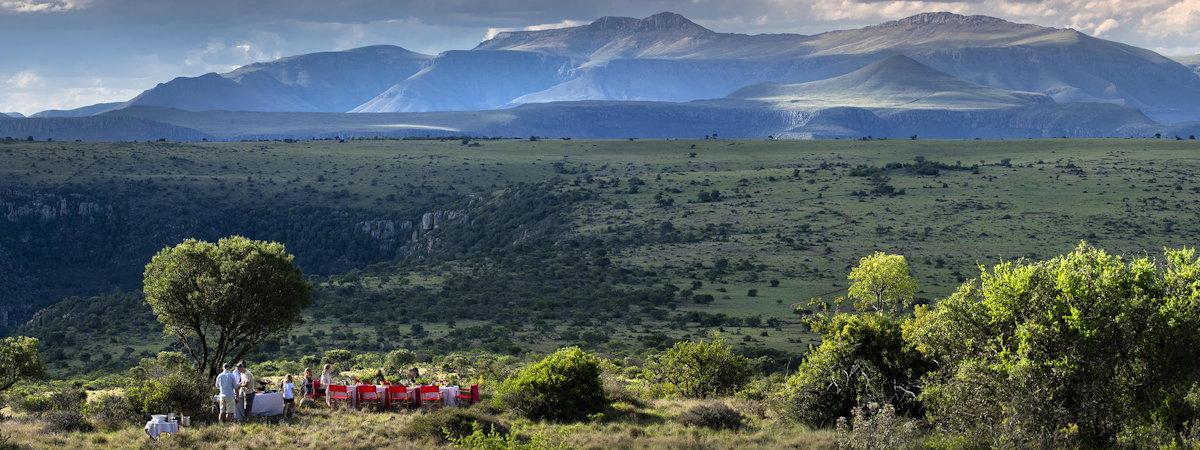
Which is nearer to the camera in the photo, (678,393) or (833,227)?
(678,393)

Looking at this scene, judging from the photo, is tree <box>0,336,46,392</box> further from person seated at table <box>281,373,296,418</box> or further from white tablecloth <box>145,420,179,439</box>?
white tablecloth <box>145,420,179,439</box>

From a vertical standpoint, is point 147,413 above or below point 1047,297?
below

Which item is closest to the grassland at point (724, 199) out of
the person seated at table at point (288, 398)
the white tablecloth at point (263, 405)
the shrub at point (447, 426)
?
the person seated at table at point (288, 398)

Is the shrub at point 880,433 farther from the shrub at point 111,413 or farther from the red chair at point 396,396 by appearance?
the shrub at point 111,413

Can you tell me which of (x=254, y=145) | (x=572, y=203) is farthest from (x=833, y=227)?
(x=254, y=145)

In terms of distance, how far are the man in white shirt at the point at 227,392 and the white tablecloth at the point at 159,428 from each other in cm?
179

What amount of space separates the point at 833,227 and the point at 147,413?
87.3 meters

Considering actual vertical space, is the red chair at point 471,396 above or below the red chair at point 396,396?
below

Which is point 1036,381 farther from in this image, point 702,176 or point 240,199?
point 240,199

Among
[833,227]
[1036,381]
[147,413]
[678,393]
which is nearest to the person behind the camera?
[1036,381]

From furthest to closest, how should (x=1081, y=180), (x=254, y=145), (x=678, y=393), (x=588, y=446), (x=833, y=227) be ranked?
(x=254, y=145) < (x=1081, y=180) < (x=833, y=227) < (x=678, y=393) < (x=588, y=446)

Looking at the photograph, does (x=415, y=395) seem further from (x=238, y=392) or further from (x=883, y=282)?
(x=883, y=282)

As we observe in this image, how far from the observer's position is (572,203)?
443 feet

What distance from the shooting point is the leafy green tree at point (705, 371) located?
38250 mm
